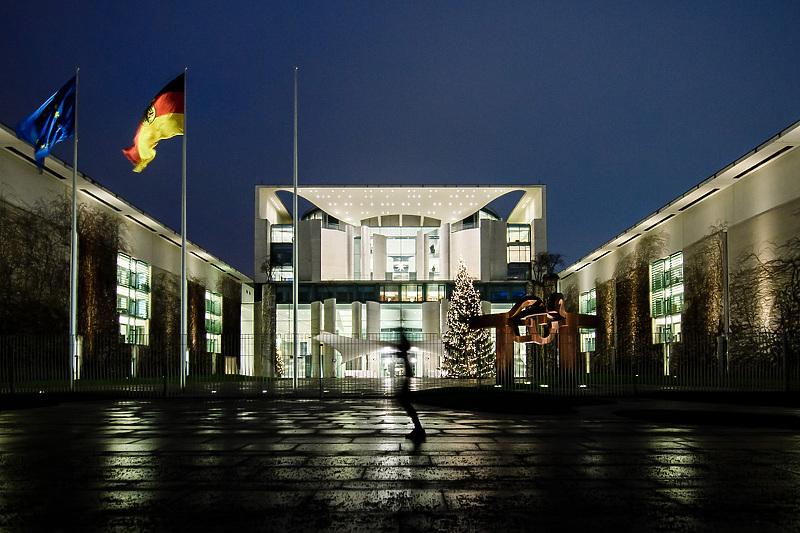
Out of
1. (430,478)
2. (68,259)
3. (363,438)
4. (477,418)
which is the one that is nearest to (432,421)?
(477,418)

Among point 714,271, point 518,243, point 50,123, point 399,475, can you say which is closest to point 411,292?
point 518,243

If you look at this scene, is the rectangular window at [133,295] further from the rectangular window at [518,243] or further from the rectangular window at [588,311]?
the rectangular window at [518,243]

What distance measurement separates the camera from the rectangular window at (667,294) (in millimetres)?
48219

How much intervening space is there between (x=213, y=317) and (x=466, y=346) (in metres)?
32.3

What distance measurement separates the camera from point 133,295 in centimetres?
5228

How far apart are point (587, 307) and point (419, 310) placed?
54.5ft

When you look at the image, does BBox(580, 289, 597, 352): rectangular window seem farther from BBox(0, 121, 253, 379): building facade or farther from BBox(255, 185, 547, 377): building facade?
BBox(0, 121, 253, 379): building facade

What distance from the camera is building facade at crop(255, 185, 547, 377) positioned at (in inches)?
2901

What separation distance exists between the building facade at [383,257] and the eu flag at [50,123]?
4332 centimetres

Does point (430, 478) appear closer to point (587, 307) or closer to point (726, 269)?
point (726, 269)

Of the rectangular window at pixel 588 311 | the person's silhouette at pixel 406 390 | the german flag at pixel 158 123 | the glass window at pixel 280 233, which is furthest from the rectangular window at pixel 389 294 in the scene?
the person's silhouette at pixel 406 390

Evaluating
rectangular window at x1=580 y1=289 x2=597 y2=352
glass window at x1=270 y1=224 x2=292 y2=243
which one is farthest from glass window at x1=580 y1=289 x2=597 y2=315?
glass window at x1=270 y1=224 x2=292 y2=243

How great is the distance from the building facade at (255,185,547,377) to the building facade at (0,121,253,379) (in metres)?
9.38

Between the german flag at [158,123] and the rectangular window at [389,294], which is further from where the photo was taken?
the rectangular window at [389,294]
